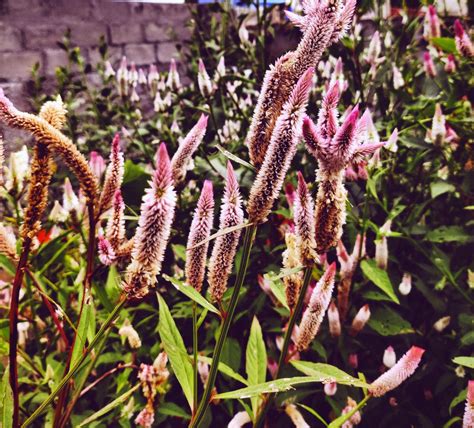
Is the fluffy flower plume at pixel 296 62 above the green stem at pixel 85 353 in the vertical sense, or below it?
above

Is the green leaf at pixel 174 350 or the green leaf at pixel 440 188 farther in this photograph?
the green leaf at pixel 440 188

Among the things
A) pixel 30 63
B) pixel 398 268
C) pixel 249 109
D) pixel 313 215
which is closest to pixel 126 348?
pixel 398 268

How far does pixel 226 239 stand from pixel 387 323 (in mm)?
867

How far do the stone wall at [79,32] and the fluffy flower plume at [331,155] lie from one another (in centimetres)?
281

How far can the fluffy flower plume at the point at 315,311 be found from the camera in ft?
2.36

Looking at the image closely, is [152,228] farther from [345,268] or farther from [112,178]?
[345,268]

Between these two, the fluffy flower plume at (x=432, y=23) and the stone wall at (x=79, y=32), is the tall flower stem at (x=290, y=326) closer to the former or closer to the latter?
the fluffy flower plume at (x=432, y=23)

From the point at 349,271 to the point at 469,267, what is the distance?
0.42 m

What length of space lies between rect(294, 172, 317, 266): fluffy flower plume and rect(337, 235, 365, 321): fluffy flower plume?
619mm

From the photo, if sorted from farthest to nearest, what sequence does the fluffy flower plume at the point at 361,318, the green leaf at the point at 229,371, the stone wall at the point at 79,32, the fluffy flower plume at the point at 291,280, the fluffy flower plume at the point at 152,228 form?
1. the stone wall at the point at 79,32
2. the fluffy flower plume at the point at 361,318
3. the green leaf at the point at 229,371
4. the fluffy flower plume at the point at 291,280
5. the fluffy flower plume at the point at 152,228

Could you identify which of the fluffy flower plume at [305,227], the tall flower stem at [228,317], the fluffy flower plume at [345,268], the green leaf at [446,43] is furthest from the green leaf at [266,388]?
the green leaf at [446,43]

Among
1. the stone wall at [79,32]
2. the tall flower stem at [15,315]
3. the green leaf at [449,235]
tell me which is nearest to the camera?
the tall flower stem at [15,315]

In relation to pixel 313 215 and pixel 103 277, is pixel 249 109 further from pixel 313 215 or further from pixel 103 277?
pixel 313 215

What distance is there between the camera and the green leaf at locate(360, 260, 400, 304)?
1.26 meters
